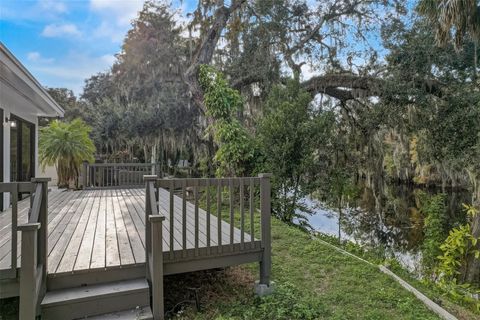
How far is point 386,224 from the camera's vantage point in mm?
10906

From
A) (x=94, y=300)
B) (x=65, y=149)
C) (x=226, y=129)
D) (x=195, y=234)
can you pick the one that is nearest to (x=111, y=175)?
(x=65, y=149)

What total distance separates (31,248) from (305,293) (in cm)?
262

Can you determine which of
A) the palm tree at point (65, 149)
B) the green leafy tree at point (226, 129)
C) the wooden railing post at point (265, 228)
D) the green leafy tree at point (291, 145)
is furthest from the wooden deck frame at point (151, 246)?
the palm tree at point (65, 149)

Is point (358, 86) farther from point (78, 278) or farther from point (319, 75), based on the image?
point (78, 278)

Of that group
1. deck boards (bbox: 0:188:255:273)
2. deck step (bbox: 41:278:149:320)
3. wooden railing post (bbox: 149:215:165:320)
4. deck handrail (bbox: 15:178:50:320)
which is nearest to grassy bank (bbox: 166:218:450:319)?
wooden railing post (bbox: 149:215:165:320)

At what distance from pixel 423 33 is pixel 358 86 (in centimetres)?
214

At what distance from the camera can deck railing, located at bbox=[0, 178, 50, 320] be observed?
2.25 metres

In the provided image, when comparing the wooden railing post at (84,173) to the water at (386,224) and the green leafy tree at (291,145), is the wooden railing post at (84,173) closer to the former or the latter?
the green leafy tree at (291,145)

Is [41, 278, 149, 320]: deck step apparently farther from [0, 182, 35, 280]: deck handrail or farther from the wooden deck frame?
[0, 182, 35, 280]: deck handrail

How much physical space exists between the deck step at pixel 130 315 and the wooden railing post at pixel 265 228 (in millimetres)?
1236

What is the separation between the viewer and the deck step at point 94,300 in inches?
99.0

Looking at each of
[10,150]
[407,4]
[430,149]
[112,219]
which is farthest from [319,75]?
[10,150]

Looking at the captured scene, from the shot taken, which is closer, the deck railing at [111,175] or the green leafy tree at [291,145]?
the green leafy tree at [291,145]

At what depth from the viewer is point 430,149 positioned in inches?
331
